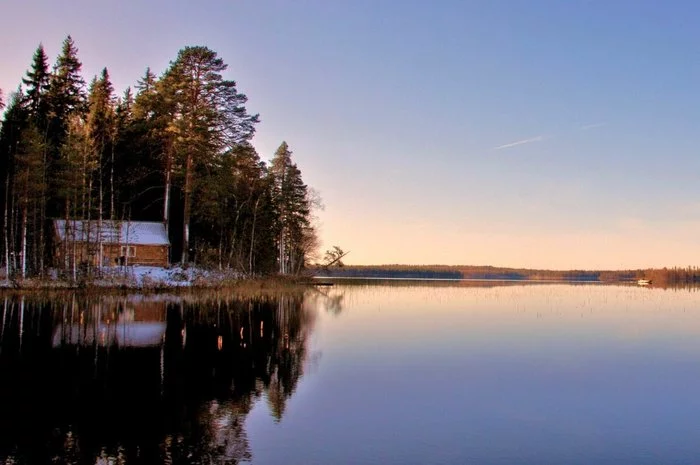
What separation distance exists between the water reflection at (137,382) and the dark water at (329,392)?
0.06 metres

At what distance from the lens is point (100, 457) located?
948 centimetres

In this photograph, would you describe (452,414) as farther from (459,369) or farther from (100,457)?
(100,457)

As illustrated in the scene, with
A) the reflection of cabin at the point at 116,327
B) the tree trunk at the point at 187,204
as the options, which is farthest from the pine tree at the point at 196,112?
the reflection of cabin at the point at 116,327

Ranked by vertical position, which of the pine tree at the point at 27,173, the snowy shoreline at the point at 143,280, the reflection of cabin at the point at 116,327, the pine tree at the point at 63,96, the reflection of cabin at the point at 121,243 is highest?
the pine tree at the point at 63,96

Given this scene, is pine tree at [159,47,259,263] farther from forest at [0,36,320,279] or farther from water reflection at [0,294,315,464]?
water reflection at [0,294,315,464]

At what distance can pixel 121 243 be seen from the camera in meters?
52.3

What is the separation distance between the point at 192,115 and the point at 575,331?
35904 mm

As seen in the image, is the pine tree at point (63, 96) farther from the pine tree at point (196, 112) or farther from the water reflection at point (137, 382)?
the water reflection at point (137, 382)

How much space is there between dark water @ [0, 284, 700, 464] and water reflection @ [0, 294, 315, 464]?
61 millimetres

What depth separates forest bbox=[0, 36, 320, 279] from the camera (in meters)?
46.4

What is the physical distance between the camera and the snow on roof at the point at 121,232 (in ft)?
165

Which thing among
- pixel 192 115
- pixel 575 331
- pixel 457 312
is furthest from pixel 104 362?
pixel 192 115

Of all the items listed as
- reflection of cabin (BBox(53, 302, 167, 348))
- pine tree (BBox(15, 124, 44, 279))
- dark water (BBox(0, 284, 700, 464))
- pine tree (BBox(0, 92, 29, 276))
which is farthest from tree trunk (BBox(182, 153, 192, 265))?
dark water (BBox(0, 284, 700, 464))

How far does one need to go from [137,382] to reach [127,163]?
4912cm
